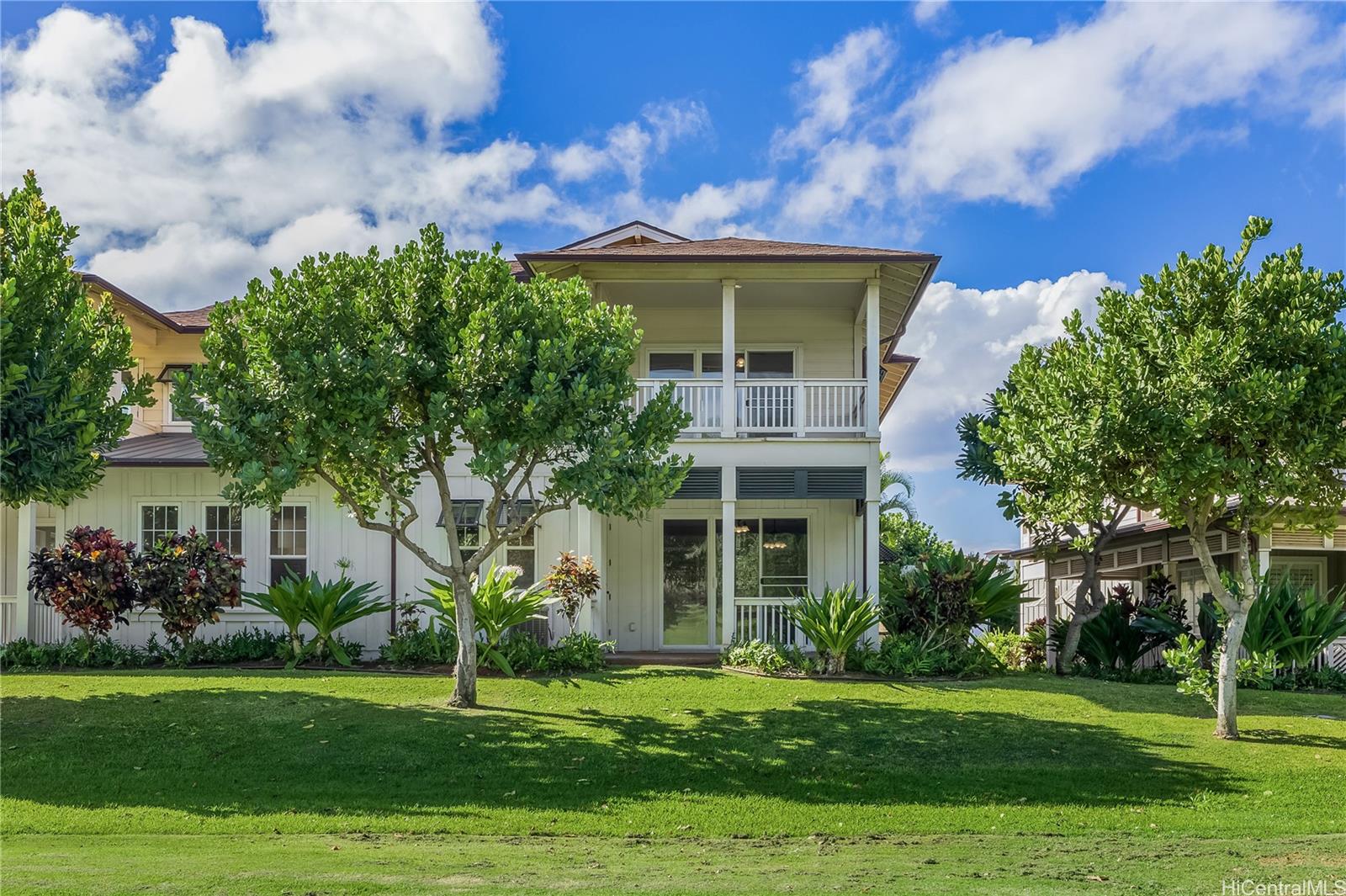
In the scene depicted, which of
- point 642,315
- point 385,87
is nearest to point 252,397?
→ point 385,87

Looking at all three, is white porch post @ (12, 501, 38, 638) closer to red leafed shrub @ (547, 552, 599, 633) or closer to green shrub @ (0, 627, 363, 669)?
green shrub @ (0, 627, 363, 669)

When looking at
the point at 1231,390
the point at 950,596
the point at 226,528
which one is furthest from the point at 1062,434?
the point at 226,528

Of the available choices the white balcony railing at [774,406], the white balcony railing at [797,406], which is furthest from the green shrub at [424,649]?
the white balcony railing at [797,406]

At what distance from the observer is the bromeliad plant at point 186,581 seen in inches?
625

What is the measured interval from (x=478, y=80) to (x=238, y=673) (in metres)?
8.54

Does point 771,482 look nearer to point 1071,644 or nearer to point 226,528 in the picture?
point 1071,644


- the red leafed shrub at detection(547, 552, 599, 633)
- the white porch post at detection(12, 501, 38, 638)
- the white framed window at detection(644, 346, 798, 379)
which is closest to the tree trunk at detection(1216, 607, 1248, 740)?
the red leafed shrub at detection(547, 552, 599, 633)

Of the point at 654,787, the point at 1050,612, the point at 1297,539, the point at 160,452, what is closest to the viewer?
the point at 654,787

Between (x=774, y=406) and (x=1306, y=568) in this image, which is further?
(x=1306, y=568)

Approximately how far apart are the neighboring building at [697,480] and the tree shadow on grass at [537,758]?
3890 millimetres

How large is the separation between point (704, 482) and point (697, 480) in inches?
4.1

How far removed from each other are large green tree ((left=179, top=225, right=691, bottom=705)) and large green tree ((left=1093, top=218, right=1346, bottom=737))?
197 inches

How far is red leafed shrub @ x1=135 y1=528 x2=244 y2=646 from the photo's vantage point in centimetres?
1588

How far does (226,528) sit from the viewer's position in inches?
714
